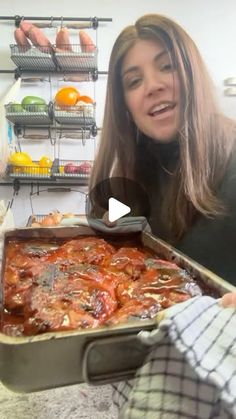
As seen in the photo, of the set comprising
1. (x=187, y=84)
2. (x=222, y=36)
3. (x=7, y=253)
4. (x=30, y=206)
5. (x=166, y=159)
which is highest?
(x=222, y=36)

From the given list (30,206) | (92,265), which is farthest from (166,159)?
(30,206)

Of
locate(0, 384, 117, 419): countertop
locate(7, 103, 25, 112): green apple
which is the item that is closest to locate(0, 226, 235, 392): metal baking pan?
locate(0, 384, 117, 419): countertop

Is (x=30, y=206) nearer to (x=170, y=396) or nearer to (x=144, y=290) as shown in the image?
(x=144, y=290)

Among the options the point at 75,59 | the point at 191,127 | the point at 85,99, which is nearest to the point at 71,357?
the point at 191,127

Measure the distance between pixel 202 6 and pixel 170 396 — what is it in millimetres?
935

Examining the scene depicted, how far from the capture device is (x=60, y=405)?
0.47 metres

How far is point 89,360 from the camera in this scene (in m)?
→ 0.27

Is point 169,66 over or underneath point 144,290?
over

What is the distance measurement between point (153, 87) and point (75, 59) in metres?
0.70

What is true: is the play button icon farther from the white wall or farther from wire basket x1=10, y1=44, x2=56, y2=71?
wire basket x1=10, y1=44, x2=56, y2=71

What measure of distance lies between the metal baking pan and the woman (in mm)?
306

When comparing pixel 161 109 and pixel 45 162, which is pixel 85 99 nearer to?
pixel 45 162

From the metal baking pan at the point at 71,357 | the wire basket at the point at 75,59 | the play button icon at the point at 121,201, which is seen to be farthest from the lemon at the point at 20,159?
the metal baking pan at the point at 71,357

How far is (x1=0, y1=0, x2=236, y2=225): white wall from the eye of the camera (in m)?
0.77
